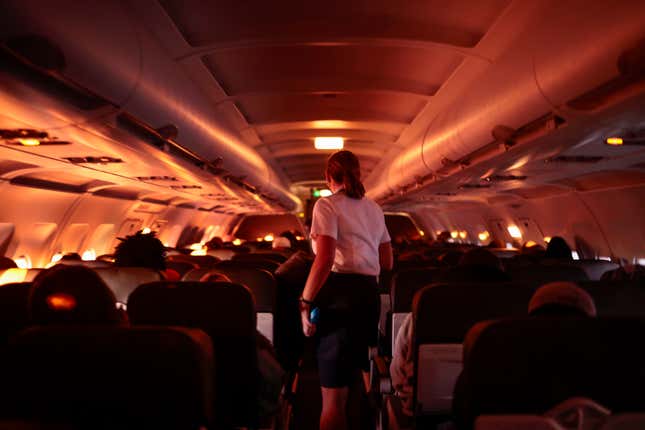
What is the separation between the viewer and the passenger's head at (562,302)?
2.17 meters

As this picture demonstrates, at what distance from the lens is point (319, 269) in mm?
3506

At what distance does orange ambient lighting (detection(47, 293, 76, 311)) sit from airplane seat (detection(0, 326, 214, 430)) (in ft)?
1.90

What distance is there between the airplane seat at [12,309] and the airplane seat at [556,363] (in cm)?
267

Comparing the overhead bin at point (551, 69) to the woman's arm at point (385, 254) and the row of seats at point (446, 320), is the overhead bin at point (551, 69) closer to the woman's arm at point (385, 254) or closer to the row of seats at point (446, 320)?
the row of seats at point (446, 320)

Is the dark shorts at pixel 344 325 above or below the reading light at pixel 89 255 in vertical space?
below

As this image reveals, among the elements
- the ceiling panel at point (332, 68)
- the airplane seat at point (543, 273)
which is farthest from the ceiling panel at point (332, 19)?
the airplane seat at point (543, 273)

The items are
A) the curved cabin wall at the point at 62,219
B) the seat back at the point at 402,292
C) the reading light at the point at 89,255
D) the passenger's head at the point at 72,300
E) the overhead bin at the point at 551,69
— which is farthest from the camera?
the reading light at the point at 89,255

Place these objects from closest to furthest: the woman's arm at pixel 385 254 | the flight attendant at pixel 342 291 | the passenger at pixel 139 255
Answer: the flight attendant at pixel 342 291, the woman's arm at pixel 385 254, the passenger at pixel 139 255

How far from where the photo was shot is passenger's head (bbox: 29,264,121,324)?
2357 mm

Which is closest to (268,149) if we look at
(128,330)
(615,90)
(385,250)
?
(385,250)

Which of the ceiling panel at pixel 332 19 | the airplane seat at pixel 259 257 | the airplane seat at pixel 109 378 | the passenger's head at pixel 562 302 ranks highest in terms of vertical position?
the ceiling panel at pixel 332 19

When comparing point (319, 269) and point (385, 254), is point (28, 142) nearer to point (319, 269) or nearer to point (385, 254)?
point (319, 269)

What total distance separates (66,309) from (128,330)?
2.42 feet

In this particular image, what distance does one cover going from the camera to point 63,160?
672 centimetres
